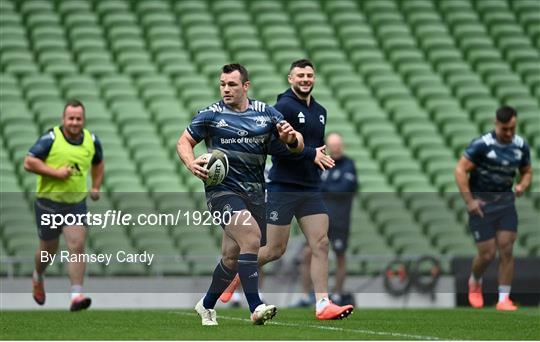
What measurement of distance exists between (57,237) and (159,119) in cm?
594

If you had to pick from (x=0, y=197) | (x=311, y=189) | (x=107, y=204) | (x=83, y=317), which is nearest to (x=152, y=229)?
(x=107, y=204)

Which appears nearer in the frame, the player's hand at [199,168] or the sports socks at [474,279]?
the player's hand at [199,168]

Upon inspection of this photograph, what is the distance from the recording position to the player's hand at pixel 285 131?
28.0ft

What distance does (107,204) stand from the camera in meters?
14.2

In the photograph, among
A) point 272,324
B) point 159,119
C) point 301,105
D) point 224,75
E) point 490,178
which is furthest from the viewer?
point 159,119

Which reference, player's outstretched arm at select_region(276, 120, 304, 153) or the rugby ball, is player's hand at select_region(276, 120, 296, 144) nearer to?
player's outstretched arm at select_region(276, 120, 304, 153)

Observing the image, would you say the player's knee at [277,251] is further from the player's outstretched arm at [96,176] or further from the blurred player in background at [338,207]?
the blurred player in background at [338,207]

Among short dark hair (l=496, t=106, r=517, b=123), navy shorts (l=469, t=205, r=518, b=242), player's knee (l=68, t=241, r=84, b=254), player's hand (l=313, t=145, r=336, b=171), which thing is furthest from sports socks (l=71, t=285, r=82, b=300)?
short dark hair (l=496, t=106, r=517, b=123)

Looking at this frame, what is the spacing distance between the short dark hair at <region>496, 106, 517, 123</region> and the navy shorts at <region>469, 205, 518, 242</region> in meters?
0.96

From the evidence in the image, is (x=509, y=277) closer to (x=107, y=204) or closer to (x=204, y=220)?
(x=204, y=220)

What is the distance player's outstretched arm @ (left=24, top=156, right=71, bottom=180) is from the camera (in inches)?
444

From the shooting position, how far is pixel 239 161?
8.62 m

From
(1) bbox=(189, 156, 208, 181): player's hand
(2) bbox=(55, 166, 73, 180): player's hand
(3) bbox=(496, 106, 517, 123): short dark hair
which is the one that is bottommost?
(2) bbox=(55, 166, 73, 180): player's hand
